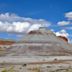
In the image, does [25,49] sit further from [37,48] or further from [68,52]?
[68,52]

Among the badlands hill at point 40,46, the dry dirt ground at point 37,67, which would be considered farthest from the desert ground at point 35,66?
the badlands hill at point 40,46

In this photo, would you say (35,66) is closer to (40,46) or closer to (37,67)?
(37,67)

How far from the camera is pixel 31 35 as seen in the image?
103 metres

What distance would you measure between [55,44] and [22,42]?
10314mm

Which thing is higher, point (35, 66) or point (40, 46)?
point (40, 46)

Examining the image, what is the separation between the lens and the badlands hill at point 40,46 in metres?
91.1

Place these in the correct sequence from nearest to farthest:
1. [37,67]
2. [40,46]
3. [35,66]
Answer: [37,67], [35,66], [40,46]

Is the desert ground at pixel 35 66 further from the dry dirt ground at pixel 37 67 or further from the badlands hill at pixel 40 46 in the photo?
the badlands hill at pixel 40 46

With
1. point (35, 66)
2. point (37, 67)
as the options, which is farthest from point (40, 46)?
point (37, 67)

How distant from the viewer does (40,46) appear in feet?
315

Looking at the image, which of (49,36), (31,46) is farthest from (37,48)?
(49,36)

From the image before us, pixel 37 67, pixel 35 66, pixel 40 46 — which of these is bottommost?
pixel 37 67

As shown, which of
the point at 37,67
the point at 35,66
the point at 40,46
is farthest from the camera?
the point at 40,46

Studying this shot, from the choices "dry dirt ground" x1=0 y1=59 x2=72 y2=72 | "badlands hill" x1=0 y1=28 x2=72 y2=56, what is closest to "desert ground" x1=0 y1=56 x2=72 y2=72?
"dry dirt ground" x1=0 y1=59 x2=72 y2=72
